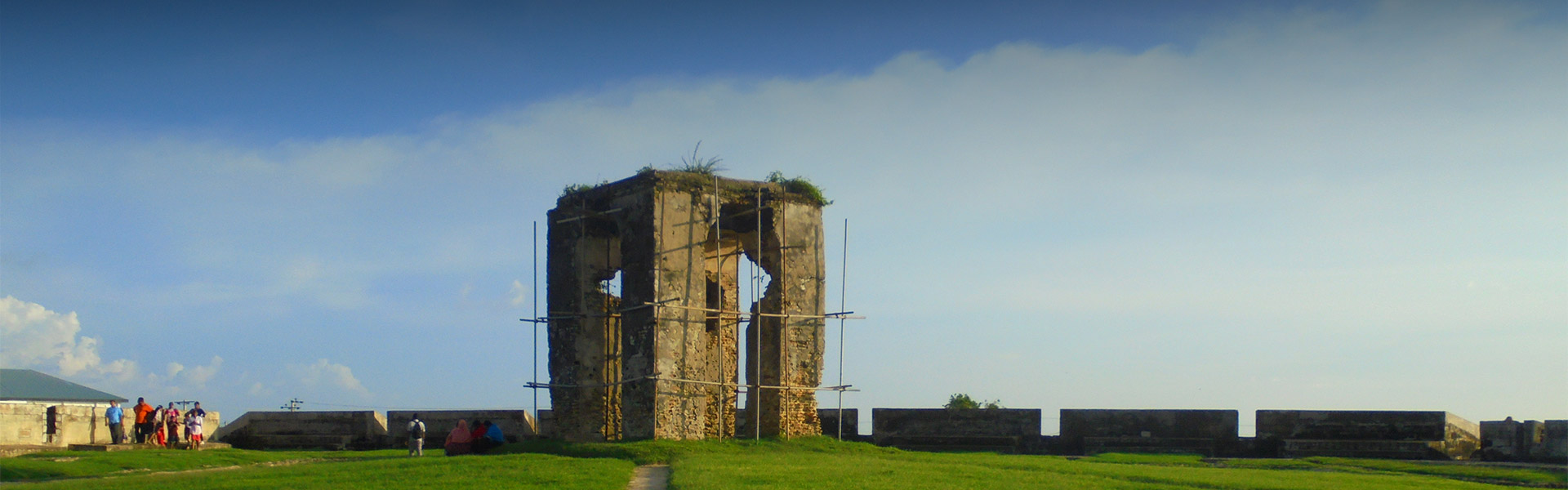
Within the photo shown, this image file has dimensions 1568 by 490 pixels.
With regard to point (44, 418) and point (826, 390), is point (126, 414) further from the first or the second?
point (826, 390)

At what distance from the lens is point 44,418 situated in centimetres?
2320

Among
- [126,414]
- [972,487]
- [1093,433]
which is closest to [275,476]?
[972,487]

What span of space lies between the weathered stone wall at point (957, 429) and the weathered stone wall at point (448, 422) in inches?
258

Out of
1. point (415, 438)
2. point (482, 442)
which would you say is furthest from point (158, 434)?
point (482, 442)

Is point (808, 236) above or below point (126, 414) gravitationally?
above

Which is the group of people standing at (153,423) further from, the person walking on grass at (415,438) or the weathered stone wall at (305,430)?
the person walking on grass at (415,438)

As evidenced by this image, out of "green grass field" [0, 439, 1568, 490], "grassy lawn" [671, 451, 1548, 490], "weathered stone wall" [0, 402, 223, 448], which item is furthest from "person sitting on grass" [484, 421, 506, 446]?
"weathered stone wall" [0, 402, 223, 448]

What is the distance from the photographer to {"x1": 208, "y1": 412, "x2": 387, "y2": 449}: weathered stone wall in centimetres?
2600

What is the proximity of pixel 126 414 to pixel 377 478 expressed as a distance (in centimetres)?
1339

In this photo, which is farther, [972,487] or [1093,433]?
[1093,433]

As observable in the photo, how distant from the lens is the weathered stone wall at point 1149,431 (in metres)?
22.7

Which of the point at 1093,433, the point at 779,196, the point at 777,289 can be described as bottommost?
the point at 1093,433

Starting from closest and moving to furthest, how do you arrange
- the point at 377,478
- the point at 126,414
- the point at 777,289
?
the point at 377,478 < the point at 777,289 < the point at 126,414

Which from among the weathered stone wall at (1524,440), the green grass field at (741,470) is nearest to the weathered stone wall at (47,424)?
the green grass field at (741,470)
